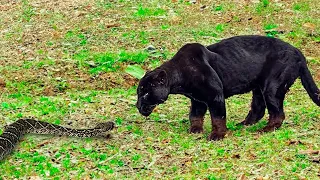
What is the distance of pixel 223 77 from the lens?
37.8 feet

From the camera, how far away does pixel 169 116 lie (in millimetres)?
13125

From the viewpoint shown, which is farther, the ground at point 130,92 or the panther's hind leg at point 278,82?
the panther's hind leg at point 278,82

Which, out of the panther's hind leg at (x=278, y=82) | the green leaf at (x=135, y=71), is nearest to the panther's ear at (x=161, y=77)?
the panther's hind leg at (x=278, y=82)

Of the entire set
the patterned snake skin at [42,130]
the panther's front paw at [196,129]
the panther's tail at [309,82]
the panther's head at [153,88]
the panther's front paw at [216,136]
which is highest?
the panther's head at [153,88]

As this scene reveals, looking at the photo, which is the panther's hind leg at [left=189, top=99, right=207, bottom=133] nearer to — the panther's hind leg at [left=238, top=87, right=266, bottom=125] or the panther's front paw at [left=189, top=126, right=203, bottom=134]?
the panther's front paw at [left=189, top=126, right=203, bottom=134]

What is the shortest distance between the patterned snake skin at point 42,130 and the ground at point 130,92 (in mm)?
130

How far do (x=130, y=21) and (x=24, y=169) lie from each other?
1015cm

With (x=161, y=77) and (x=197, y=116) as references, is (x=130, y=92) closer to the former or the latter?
(x=197, y=116)

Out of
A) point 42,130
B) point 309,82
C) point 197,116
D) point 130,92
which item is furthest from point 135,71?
point 309,82

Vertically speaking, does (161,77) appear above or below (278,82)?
above

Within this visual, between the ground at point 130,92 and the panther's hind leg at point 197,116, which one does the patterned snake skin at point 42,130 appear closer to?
the ground at point 130,92

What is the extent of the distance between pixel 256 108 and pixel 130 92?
3673 millimetres

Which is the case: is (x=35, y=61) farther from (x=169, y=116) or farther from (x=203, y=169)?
(x=203, y=169)

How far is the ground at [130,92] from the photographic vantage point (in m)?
9.97
